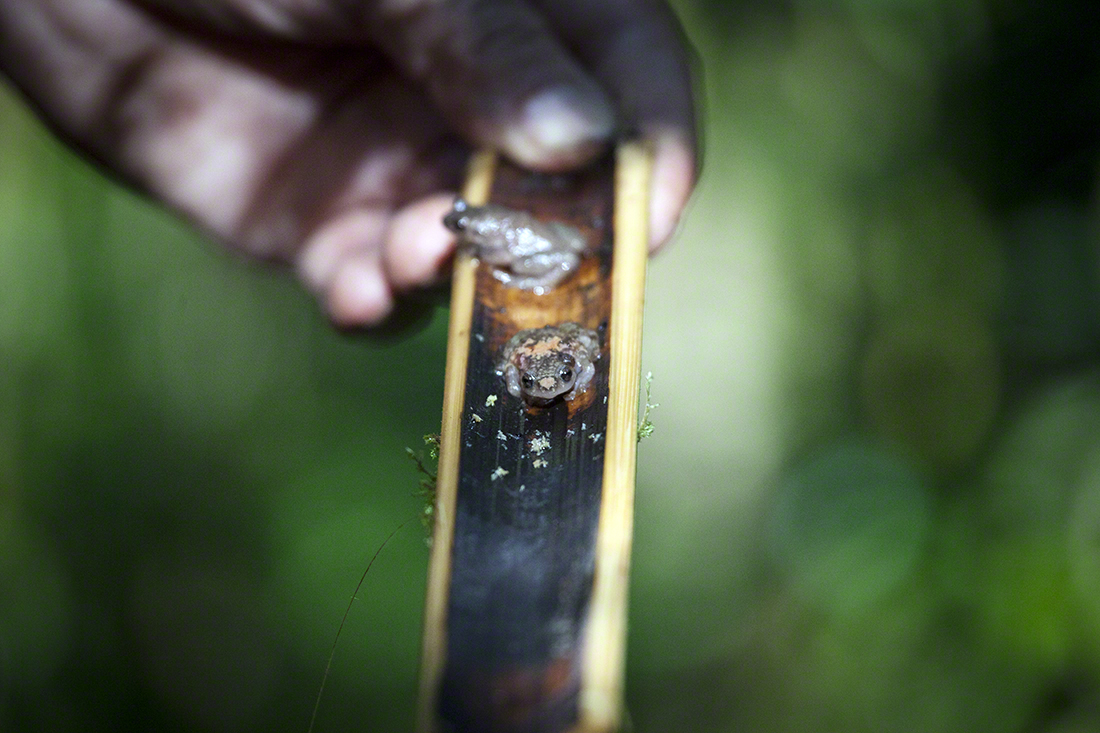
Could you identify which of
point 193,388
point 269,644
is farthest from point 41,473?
point 269,644

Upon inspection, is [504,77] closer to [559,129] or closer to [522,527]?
[559,129]

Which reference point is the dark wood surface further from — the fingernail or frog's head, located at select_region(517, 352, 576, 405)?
the fingernail

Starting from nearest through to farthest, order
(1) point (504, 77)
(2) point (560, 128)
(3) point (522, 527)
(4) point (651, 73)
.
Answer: (3) point (522, 527)
(2) point (560, 128)
(1) point (504, 77)
(4) point (651, 73)

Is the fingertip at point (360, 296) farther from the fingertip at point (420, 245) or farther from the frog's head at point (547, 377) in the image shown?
the frog's head at point (547, 377)

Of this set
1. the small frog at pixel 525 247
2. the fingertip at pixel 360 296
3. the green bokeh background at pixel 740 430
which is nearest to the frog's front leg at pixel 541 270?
the small frog at pixel 525 247

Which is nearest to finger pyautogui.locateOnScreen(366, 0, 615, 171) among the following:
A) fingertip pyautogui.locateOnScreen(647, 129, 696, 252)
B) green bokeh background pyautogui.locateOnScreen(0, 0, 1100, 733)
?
fingertip pyautogui.locateOnScreen(647, 129, 696, 252)

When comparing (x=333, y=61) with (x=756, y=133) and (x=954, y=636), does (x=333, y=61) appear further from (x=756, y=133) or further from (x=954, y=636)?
(x=954, y=636)

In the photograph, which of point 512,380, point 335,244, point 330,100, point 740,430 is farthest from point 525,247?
point 740,430
